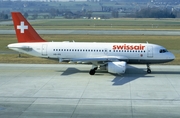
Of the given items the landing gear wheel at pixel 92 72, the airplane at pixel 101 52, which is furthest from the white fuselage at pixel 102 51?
the landing gear wheel at pixel 92 72

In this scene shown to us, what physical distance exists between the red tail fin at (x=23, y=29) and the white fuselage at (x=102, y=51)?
0.85 metres

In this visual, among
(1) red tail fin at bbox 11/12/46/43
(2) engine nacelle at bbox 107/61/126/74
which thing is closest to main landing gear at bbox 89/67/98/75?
(2) engine nacelle at bbox 107/61/126/74

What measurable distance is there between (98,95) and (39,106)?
17.1 ft

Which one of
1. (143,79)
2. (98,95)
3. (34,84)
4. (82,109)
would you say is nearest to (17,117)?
(82,109)

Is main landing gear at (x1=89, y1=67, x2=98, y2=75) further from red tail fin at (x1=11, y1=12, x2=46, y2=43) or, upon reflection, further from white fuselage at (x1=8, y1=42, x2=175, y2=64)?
red tail fin at (x1=11, y1=12, x2=46, y2=43)

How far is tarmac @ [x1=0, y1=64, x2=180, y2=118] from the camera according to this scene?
22.9m

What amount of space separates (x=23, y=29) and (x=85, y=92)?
41.7 ft

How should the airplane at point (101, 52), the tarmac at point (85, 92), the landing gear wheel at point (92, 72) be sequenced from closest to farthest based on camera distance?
the tarmac at point (85, 92) < the landing gear wheel at point (92, 72) < the airplane at point (101, 52)

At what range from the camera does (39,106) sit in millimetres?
24172

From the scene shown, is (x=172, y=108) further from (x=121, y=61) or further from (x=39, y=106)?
(x=121, y=61)

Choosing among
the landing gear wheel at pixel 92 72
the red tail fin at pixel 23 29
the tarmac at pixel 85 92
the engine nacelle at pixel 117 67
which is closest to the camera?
the tarmac at pixel 85 92

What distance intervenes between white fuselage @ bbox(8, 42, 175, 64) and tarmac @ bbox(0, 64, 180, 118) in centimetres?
160

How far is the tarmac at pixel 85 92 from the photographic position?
22.9 meters

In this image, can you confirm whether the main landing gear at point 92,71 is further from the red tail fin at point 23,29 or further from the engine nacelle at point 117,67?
the red tail fin at point 23,29
